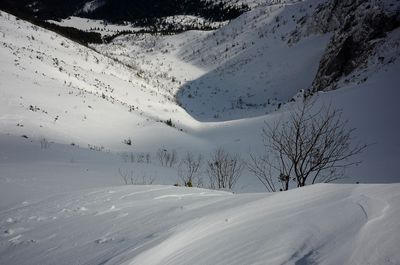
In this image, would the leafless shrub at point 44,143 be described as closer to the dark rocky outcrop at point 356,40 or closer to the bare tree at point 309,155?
the bare tree at point 309,155

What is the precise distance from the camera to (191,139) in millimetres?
12531

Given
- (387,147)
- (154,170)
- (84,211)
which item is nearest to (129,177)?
(154,170)

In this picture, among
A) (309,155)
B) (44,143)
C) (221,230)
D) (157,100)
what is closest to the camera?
(221,230)

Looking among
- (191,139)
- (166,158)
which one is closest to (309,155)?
(166,158)

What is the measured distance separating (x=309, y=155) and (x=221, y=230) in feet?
15.5

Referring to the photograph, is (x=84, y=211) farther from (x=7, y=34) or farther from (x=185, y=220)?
(x=7, y=34)

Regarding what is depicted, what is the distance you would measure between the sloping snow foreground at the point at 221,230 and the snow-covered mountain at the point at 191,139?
1cm

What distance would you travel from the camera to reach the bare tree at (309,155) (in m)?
5.98

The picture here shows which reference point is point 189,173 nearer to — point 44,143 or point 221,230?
point 44,143

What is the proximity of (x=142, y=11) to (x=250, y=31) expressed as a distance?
3491cm

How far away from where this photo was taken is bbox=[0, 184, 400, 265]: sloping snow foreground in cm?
178

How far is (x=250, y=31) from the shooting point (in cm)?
2944

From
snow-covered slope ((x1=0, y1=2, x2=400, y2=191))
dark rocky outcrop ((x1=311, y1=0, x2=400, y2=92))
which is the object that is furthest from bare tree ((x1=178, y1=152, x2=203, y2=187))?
dark rocky outcrop ((x1=311, y1=0, x2=400, y2=92))

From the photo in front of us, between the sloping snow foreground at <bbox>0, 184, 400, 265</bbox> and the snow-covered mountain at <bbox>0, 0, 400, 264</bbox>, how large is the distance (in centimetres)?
1
